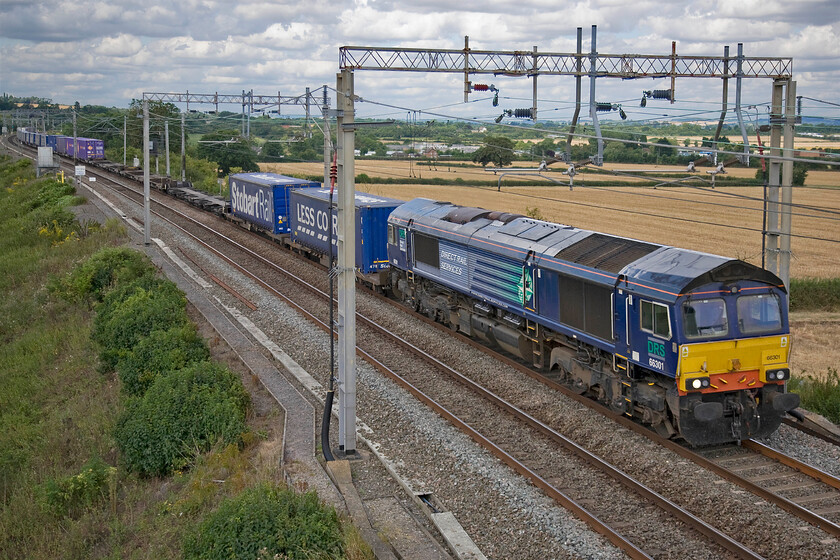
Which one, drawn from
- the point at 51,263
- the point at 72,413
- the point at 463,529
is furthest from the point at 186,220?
the point at 463,529

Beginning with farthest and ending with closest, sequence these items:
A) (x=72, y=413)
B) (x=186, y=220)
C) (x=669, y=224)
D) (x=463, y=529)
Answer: (x=669, y=224) → (x=186, y=220) → (x=72, y=413) → (x=463, y=529)

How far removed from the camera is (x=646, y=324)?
15.0 meters

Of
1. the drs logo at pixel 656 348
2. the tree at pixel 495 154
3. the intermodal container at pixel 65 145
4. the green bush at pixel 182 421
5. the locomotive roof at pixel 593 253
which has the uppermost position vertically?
the intermodal container at pixel 65 145

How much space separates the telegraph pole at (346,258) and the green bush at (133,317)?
10.3m

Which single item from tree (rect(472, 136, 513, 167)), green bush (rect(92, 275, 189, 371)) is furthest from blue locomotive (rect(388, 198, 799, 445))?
tree (rect(472, 136, 513, 167))

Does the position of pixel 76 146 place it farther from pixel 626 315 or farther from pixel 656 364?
pixel 656 364

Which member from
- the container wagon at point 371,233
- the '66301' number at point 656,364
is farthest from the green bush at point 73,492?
the container wagon at point 371,233

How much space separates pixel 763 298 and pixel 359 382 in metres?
9.19

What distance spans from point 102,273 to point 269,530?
73.3 feet

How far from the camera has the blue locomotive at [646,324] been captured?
563 inches

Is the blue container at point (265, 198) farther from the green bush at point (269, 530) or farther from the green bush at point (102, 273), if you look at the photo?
the green bush at point (269, 530)

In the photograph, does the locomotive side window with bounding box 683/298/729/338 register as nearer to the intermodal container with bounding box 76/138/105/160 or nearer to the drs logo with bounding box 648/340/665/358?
the drs logo with bounding box 648/340/665/358

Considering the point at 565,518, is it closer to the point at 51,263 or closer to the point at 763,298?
the point at 763,298

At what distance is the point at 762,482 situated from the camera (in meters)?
13.3
